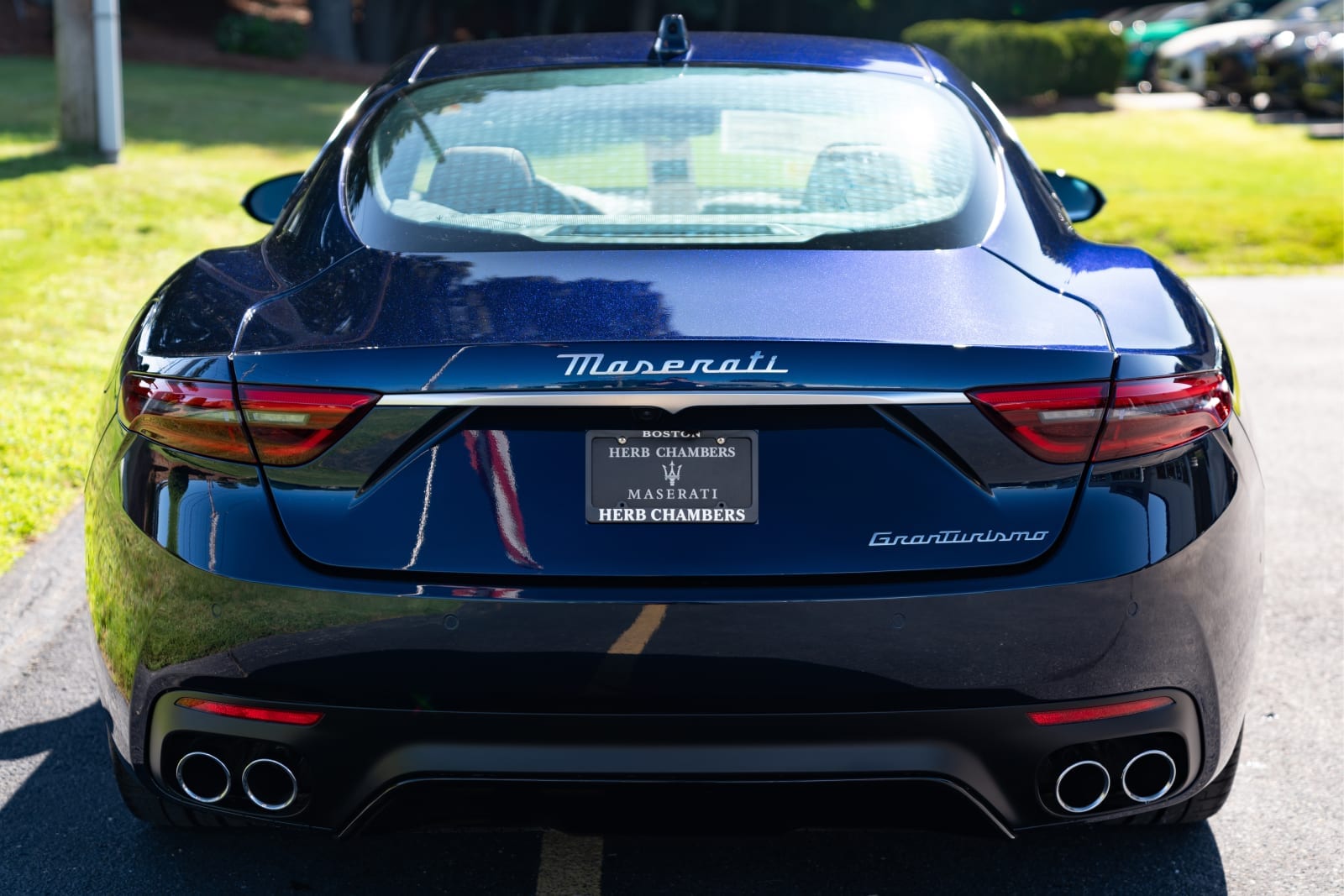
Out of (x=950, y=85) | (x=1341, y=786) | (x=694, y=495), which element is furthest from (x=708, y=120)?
(x=1341, y=786)

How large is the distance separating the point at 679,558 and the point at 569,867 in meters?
1.07

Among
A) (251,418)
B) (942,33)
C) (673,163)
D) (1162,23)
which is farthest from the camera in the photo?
(1162,23)

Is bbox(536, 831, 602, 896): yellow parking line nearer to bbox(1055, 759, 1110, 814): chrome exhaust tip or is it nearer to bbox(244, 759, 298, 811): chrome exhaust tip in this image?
bbox(244, 759, 298, 811): chrome exhaust tip

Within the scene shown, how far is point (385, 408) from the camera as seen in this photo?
250 cm

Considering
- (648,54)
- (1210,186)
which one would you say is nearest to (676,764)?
(648,54)

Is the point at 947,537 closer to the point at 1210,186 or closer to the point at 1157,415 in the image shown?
the point at 1157,415

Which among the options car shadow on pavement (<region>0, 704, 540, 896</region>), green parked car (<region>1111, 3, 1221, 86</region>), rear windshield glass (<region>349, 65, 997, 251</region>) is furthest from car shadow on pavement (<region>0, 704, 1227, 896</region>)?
green parked car (<region>1111, 3, 1221, 86</region>)

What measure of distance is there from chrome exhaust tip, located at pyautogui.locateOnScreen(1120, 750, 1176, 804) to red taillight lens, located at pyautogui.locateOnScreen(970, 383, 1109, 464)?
0.58 metres

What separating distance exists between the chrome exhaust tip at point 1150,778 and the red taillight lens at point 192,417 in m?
1.63

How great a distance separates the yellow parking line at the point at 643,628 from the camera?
247 cm

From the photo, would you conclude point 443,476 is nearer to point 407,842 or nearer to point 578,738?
point 578,738

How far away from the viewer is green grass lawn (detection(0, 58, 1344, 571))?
7.05 m

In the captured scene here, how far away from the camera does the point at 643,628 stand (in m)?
2.47

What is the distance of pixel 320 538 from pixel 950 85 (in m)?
A: 2.16
